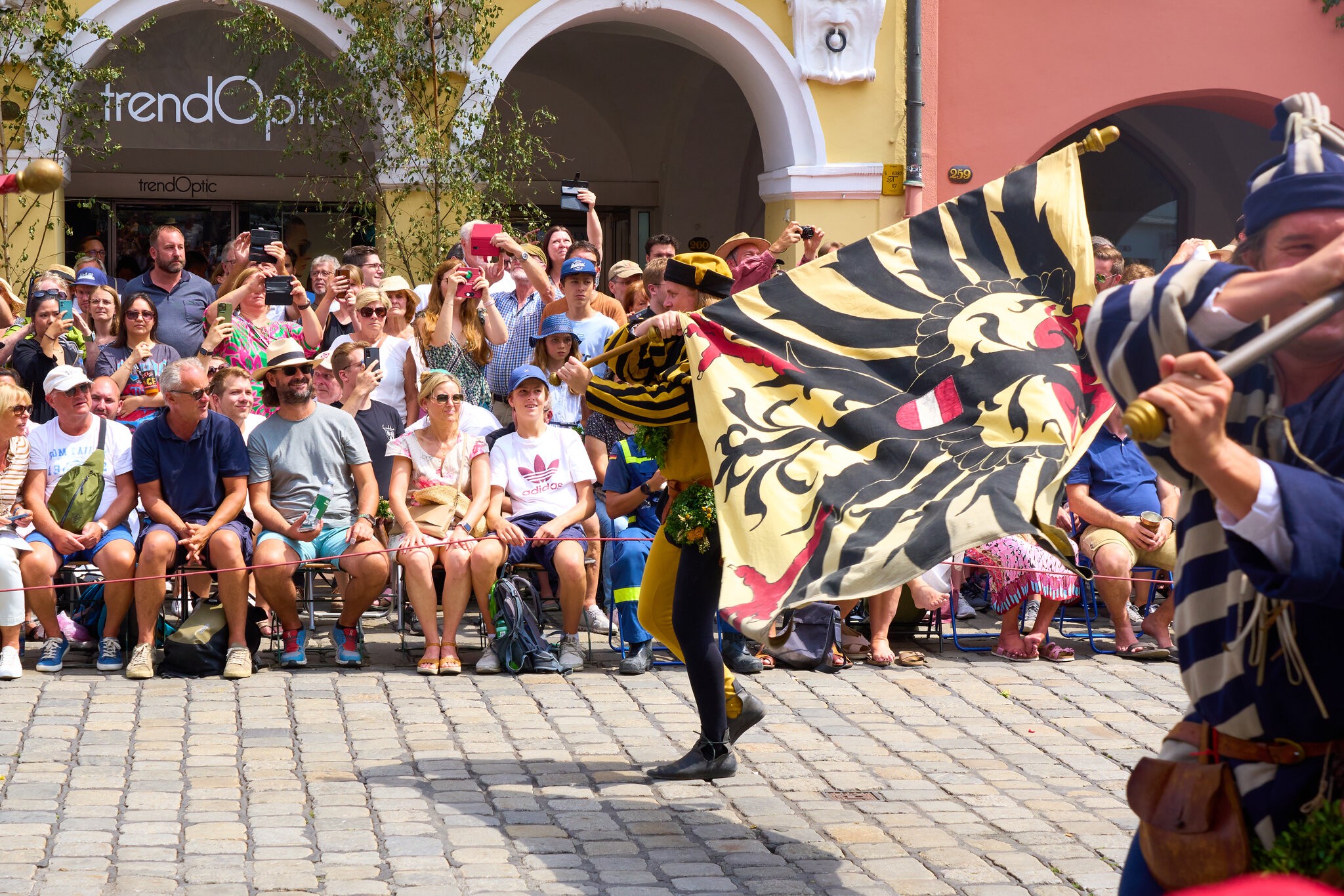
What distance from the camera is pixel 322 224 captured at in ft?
60.3

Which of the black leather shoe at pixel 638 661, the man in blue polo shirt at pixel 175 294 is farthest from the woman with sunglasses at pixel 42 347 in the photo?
the black leather shoe at pixel 638 661

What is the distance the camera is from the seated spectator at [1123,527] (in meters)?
8.59

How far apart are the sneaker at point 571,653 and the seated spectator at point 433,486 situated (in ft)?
1.78

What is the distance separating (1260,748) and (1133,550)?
20.9ft

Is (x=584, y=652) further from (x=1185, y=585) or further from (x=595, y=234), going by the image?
(x=1185, y=585)

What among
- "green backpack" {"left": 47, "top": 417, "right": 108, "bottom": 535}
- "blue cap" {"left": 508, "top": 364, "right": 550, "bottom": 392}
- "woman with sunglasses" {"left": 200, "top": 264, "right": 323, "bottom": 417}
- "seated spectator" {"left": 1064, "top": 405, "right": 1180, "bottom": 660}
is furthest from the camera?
"woman with sunglasses" {"left": 200, "top": 264, "right": 323, "bottom": 417}

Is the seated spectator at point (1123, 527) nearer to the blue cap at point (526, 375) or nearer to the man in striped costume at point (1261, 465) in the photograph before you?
the blue cap at point (526, 375)

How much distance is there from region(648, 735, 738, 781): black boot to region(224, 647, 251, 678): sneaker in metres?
2.79

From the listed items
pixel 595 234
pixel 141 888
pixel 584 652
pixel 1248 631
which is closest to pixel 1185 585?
pixel 1248 631

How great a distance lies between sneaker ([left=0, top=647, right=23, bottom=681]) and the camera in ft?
25.0

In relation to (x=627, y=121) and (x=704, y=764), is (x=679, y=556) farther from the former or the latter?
(x=627, y=121)

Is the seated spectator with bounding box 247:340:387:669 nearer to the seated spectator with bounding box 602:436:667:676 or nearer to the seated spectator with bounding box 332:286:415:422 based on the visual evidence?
the seated spectator with bounding box 332:286:415:422

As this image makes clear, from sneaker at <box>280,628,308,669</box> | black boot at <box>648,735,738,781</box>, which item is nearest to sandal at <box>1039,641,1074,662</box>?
black boot at <box>648,735,738,781</box>

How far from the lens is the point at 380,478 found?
9102 mm
